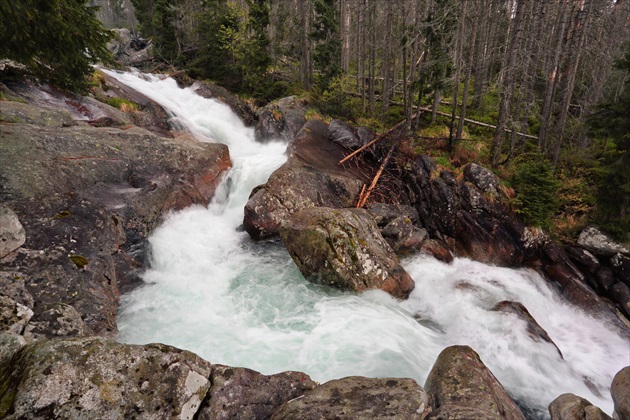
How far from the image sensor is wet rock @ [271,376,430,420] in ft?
12.3

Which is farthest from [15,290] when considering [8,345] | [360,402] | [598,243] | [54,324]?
[598,243]

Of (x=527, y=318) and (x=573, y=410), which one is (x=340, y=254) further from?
(x=573, y=410)

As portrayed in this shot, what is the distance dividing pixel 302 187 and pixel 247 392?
8.57m

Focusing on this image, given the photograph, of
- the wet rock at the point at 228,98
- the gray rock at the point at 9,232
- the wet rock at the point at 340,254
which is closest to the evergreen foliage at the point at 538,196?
the wet rock at the point at 340,254

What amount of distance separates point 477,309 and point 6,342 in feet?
32.9

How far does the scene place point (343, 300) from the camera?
28.5ft

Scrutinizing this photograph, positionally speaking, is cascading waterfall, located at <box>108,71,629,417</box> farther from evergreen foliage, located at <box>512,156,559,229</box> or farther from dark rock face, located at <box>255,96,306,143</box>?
dark rock face, located at <box>255,96,306,143</box>

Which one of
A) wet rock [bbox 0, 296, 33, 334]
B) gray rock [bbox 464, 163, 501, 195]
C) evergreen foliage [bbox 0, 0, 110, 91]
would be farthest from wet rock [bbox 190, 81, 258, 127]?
wet rock [bbox 0, 296, 33, 334]

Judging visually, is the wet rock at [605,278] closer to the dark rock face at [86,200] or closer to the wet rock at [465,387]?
A: the wet rock at [465,387]

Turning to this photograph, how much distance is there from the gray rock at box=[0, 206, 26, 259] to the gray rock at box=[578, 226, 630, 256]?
54.0 ft

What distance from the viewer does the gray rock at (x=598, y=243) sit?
11.3 m

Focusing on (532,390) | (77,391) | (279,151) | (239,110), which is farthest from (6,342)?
(239,110)

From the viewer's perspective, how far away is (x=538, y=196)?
1202cm

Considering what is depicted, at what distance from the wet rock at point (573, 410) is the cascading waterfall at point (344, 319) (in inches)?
24.0
